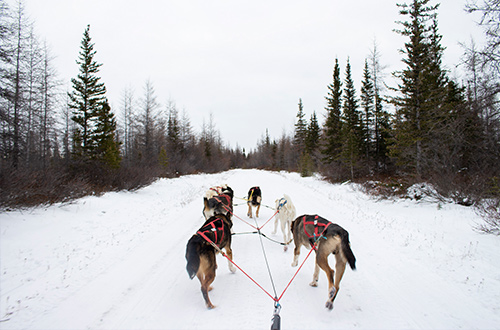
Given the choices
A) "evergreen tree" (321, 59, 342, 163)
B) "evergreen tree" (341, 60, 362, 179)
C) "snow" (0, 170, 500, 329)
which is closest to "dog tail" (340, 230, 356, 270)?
"snow" (0, 170, 500, 329)

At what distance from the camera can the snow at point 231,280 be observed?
2.76m

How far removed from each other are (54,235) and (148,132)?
23.7 m

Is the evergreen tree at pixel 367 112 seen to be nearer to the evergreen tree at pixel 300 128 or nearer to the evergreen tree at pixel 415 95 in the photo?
the evergreen tree at pixel 415 95

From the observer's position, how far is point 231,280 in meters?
3.66

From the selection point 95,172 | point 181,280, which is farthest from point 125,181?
point 181,280

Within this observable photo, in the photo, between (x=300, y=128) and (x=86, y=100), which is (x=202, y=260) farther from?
(x=300, y=128)

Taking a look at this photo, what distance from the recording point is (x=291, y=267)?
4.08 m

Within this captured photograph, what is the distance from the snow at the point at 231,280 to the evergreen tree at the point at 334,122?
15.9m

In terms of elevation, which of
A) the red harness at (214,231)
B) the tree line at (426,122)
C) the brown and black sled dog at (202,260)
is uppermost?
the tree line at (426,122)

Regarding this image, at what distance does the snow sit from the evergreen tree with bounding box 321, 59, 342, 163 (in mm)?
15870

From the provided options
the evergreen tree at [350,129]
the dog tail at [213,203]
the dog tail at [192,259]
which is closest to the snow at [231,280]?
the dog tail at [192,259]

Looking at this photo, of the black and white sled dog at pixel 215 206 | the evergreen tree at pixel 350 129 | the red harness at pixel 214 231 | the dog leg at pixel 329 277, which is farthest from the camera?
the evergreen tree at pixel 350 129

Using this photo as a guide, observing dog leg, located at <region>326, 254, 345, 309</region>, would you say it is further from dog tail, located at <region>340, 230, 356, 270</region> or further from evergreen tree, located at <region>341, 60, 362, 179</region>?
evergreen tree, located at <region>341, 60, 362, 179</region>

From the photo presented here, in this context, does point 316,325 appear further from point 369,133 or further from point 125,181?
point 369,133
